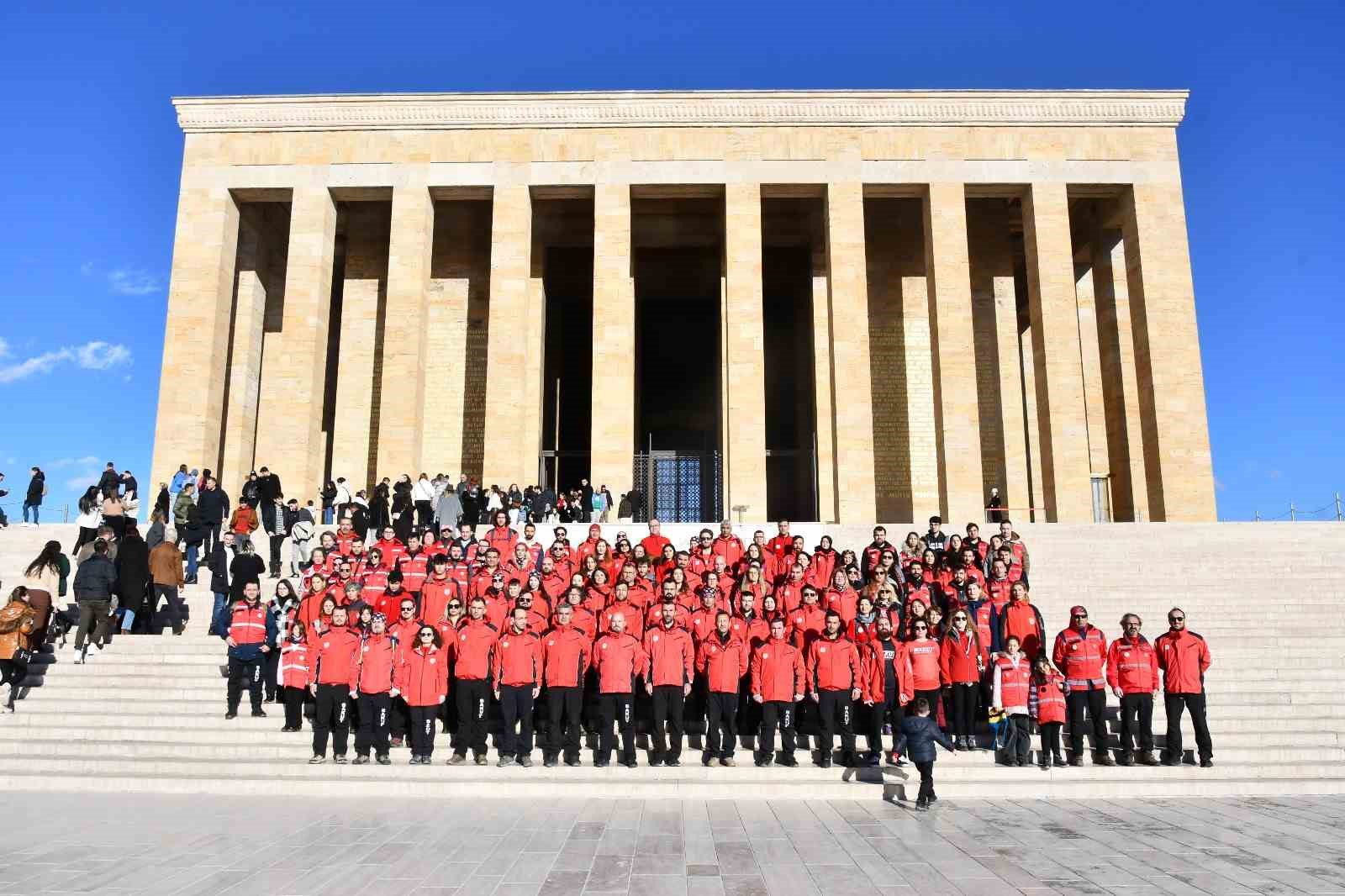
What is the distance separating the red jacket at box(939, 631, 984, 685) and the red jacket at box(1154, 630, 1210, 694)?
1.78m

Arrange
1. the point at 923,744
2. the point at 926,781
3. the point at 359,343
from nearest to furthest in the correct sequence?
the point at 923,744 < the point at 926,781 < the point at 359,343

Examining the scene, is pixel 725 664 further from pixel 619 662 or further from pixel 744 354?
pixel 744 354

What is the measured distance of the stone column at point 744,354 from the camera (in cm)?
2211

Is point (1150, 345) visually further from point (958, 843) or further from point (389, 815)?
point (389, 815)

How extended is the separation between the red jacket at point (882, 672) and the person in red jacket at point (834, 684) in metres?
0.10

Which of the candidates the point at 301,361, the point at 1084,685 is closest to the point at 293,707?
the point at 1084,685

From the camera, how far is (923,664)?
8.75 metres

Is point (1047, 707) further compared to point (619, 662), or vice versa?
point (619, 662)

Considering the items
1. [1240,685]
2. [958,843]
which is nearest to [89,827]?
[958,843]

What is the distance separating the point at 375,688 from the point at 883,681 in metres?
4.94

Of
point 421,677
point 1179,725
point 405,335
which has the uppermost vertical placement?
point 405,335

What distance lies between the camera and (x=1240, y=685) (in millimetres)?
10391

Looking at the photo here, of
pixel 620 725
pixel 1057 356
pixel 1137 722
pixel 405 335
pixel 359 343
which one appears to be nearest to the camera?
pixel 620 725

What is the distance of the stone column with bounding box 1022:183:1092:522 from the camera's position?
22516 millimetres
